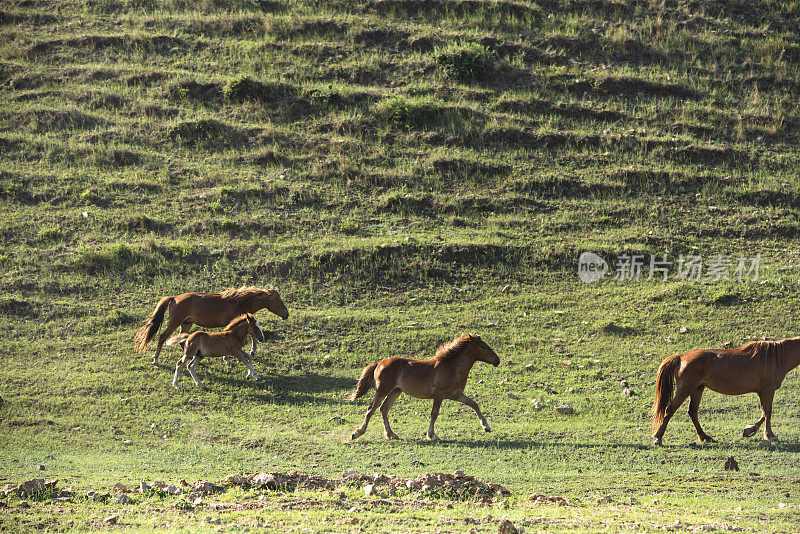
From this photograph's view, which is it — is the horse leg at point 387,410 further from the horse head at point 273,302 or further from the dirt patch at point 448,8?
the dirt patch at point 448,8

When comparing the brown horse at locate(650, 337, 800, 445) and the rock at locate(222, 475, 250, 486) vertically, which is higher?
the brown horse at locate(650, 337, 800, 445)

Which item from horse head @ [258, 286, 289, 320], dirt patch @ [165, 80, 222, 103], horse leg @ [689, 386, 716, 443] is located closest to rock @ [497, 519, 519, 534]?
horse leg @ [689, 386, 716, 443]

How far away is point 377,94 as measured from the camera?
95.1 feet

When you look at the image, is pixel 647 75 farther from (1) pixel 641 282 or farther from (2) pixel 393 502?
(2) pixel 393 502

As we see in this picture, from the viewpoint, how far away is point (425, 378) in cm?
1369

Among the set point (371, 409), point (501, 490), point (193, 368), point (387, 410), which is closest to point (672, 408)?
point (501, 490)

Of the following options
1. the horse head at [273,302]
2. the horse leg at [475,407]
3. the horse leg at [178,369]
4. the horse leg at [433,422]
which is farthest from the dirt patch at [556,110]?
the horse leg at [433,422]

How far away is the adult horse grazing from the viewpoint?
1661 cm

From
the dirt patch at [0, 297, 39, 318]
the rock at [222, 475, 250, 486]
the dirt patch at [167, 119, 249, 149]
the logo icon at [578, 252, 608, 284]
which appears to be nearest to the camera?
the rock at [222, 475, 250, 486]

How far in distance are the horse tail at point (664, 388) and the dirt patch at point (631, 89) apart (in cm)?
1746

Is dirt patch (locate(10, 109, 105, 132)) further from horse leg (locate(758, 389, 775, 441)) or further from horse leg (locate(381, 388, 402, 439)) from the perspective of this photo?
horse leg (locate(758, 389, 775, 441))

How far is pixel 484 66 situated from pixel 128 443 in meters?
20.5

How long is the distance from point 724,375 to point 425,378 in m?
4.95

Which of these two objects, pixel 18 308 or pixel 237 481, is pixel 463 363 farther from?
pixel 18 308
